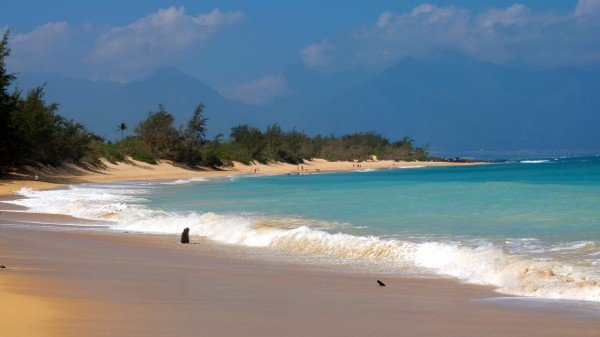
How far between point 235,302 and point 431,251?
5905mm

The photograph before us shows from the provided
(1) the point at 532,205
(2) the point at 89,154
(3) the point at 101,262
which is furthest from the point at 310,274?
(2) the point at 89,154

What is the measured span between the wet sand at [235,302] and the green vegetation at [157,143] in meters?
35.4

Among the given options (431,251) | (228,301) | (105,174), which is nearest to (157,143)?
(105,174)

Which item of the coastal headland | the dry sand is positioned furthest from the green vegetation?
the coastal headland

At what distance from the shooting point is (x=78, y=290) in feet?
29.3

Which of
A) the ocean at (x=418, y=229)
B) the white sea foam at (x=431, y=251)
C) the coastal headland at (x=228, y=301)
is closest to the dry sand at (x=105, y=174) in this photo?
the ocean at (x=418, y=229)

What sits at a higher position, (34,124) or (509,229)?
(34,124)

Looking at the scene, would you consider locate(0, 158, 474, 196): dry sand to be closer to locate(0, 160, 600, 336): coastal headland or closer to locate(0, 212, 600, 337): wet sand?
locate(0, 160, 600, 336): coastal headland

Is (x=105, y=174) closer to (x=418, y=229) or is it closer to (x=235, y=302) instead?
(x=418, y=229)

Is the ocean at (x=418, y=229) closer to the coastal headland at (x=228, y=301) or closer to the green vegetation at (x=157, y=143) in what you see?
the coastal headland at (x=228, y=301)

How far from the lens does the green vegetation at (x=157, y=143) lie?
1869 inches

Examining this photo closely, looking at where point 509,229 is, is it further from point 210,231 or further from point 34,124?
point 34,124

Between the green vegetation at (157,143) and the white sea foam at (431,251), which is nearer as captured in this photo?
the white sea foam at (431,251)

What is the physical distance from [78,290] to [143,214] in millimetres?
14382
